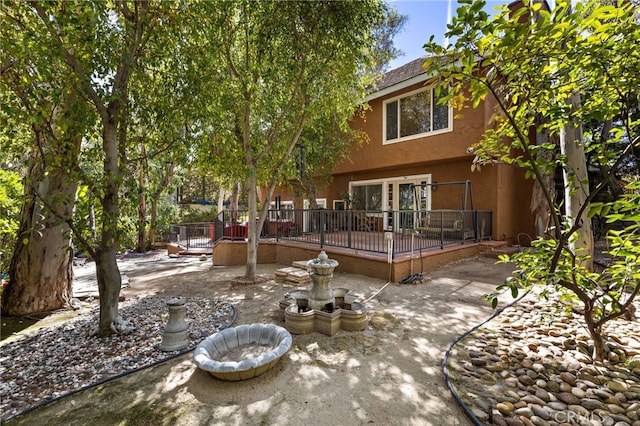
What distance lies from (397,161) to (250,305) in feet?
27.7

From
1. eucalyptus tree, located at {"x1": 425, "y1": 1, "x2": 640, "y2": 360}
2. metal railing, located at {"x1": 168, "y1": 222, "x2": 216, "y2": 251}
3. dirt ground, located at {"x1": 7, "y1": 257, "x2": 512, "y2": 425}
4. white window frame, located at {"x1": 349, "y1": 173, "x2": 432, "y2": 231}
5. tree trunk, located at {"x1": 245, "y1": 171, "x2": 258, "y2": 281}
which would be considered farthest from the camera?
metal railing, located at {"x1": 168, "y1": 222, "x2": 216, "y2": 251}

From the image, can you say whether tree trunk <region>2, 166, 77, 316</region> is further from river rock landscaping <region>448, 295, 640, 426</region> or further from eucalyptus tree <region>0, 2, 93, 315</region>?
river rock landscaping <region>448, 295, 640, 426</region>

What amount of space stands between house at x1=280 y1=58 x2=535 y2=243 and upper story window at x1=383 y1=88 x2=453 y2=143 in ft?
0.11

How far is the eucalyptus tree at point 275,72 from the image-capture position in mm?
5824

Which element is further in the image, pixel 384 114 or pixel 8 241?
pixel 384 114

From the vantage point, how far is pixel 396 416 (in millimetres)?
2316

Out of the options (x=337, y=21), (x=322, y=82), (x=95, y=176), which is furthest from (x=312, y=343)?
(x=337, y=21)

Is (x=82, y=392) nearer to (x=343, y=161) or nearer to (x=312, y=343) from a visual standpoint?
(x=312, y=343)

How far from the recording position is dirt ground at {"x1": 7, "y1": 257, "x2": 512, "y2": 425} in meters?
2.34

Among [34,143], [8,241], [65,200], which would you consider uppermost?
[34,143]

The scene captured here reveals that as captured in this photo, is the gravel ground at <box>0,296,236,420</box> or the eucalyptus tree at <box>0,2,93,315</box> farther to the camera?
the eucalyptus tree at <box>0,2,93,315</box>
